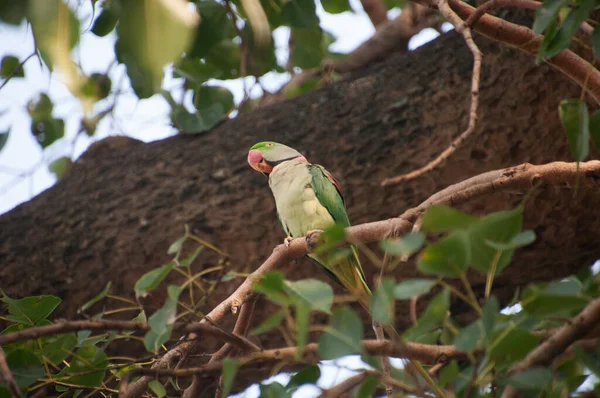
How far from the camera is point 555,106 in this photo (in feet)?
7.71

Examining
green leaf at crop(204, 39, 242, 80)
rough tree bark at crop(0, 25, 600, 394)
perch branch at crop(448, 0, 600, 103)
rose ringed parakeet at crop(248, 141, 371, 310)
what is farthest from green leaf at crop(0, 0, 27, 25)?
green leaf at crop(204, 39, 242, 80)

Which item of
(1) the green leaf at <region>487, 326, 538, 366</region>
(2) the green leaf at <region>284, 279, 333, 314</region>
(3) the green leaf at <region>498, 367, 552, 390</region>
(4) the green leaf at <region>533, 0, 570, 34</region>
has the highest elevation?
(4) the green leaf at <region>533, 0, 570, 34</region>

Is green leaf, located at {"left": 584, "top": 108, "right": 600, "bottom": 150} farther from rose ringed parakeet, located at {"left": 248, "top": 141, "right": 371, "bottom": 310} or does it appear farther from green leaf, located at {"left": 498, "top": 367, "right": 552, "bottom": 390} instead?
rose ringed parakeet, located at {"left": 248, "top": 141, "right": 371, "bottom": 310}

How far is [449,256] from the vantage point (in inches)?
35.2

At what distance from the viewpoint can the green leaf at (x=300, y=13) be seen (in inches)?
82.0

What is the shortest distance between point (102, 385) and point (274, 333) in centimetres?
126

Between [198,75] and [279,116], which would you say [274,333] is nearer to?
[279,116]

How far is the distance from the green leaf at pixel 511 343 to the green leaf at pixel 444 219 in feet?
0.61

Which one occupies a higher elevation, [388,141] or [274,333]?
[388,141]

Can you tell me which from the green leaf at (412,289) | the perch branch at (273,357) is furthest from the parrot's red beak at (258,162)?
the green leaf at (412,289)

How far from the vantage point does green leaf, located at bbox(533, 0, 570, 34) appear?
110cm

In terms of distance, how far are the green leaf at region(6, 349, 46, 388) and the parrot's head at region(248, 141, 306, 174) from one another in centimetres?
138

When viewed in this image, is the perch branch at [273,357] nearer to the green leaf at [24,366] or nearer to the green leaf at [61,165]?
the green leaf at [24,366]

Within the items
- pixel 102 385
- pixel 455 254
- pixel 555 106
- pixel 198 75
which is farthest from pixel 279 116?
pixel 455 254
